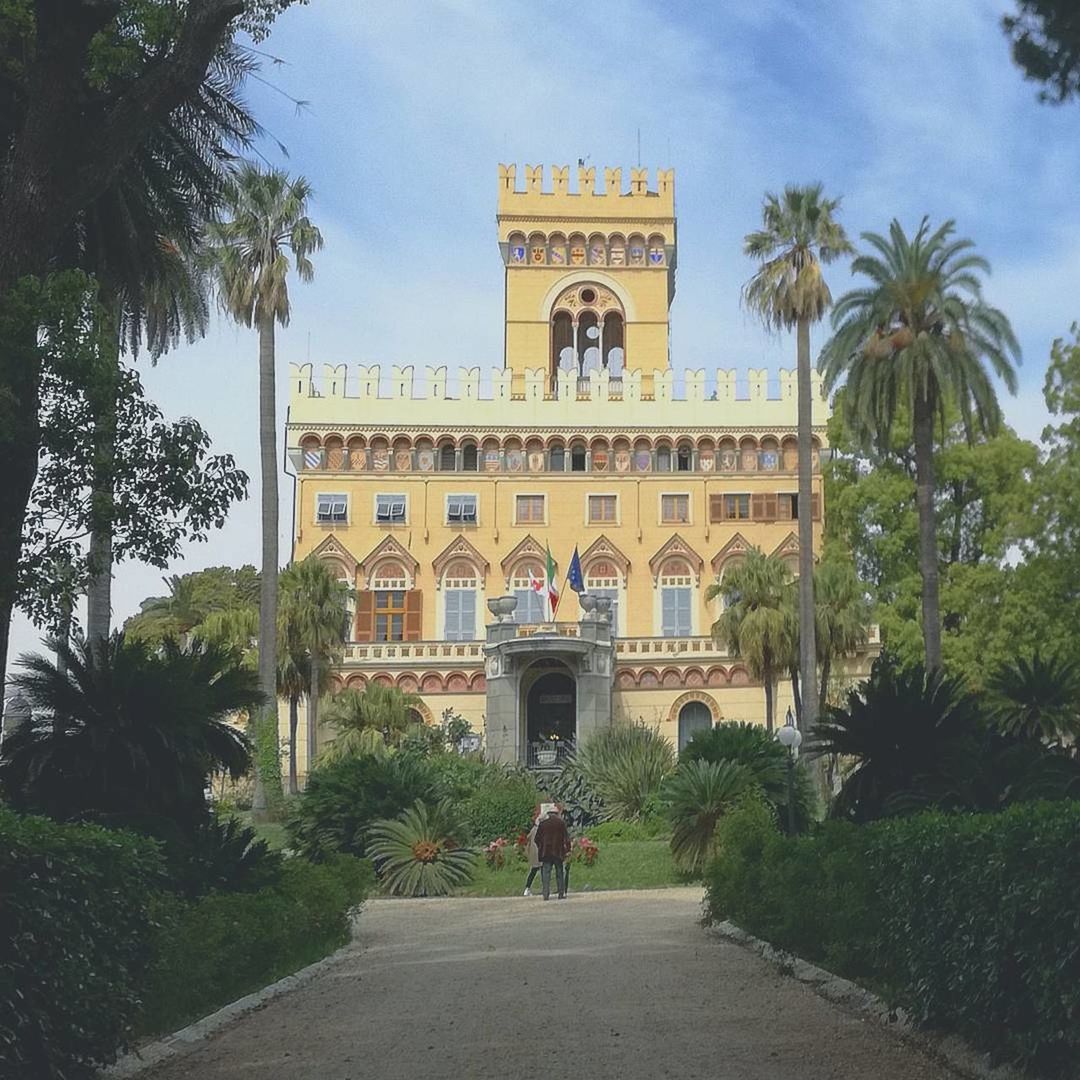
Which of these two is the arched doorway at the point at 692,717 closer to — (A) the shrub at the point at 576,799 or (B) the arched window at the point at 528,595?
(B) the arched window at the point at 528,595

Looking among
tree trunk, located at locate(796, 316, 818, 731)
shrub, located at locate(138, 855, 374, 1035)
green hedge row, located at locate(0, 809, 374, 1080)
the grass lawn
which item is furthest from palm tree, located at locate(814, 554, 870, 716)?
green hedge row, located at locate(0, 809, 374, 1080)

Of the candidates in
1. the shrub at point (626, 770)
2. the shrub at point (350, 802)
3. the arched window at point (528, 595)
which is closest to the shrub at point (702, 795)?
the shrub at point (350, 802)

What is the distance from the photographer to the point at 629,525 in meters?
54.8

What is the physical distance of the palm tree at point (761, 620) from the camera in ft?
135

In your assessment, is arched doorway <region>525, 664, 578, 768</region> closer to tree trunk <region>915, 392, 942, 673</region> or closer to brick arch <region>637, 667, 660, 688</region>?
brick arch <region>637, 667, 660, 688</region>

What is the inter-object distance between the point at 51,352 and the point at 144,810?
4095 millimetres

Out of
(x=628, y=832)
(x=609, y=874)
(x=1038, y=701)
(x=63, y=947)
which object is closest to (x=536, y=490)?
(x=628, y=832)

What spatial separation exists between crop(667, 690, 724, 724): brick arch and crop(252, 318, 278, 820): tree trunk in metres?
17.3

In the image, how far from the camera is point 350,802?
81.5 ft

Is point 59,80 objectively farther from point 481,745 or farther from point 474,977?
point 481,745

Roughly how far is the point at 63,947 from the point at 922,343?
941 inches

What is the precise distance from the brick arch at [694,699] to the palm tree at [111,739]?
36.8 meters

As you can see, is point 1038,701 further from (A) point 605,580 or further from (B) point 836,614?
(A) point 605,580

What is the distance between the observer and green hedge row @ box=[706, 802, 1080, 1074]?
7.51 m
